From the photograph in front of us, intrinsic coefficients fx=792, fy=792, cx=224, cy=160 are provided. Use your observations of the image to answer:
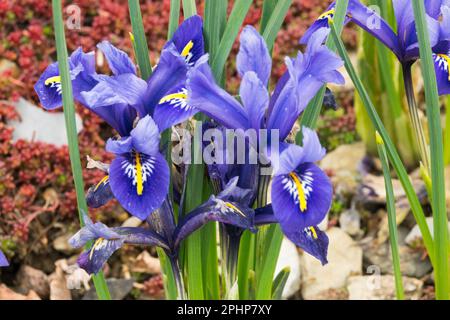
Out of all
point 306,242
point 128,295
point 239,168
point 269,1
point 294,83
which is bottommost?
point 128,295

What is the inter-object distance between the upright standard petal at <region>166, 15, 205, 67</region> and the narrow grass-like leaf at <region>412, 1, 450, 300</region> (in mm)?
569

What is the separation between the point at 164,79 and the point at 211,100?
0.17 m

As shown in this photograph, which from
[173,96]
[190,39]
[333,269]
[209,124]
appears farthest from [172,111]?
[333,269]

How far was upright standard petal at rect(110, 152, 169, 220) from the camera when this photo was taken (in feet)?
6.21

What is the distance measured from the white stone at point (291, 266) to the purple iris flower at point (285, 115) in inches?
45.1

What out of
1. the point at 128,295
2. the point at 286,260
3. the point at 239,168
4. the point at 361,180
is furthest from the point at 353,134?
the point at 239,168

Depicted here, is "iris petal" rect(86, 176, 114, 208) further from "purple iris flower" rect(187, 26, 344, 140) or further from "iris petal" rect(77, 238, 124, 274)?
"purple iris flower" rect(187, 26, 344, 140)

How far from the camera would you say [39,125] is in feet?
11.7

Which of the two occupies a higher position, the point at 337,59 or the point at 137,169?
the point at 337,59

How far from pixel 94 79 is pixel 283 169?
0.59 metres

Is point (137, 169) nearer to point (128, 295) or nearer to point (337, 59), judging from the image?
A: point (337, 59)

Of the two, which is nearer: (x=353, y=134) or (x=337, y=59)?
(x=337, y=59)

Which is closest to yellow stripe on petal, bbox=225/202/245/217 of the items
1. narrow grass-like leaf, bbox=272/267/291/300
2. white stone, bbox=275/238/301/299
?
narrow grass-like leaf, bbox=272/267/291/300

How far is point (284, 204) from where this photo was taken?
183 cm
